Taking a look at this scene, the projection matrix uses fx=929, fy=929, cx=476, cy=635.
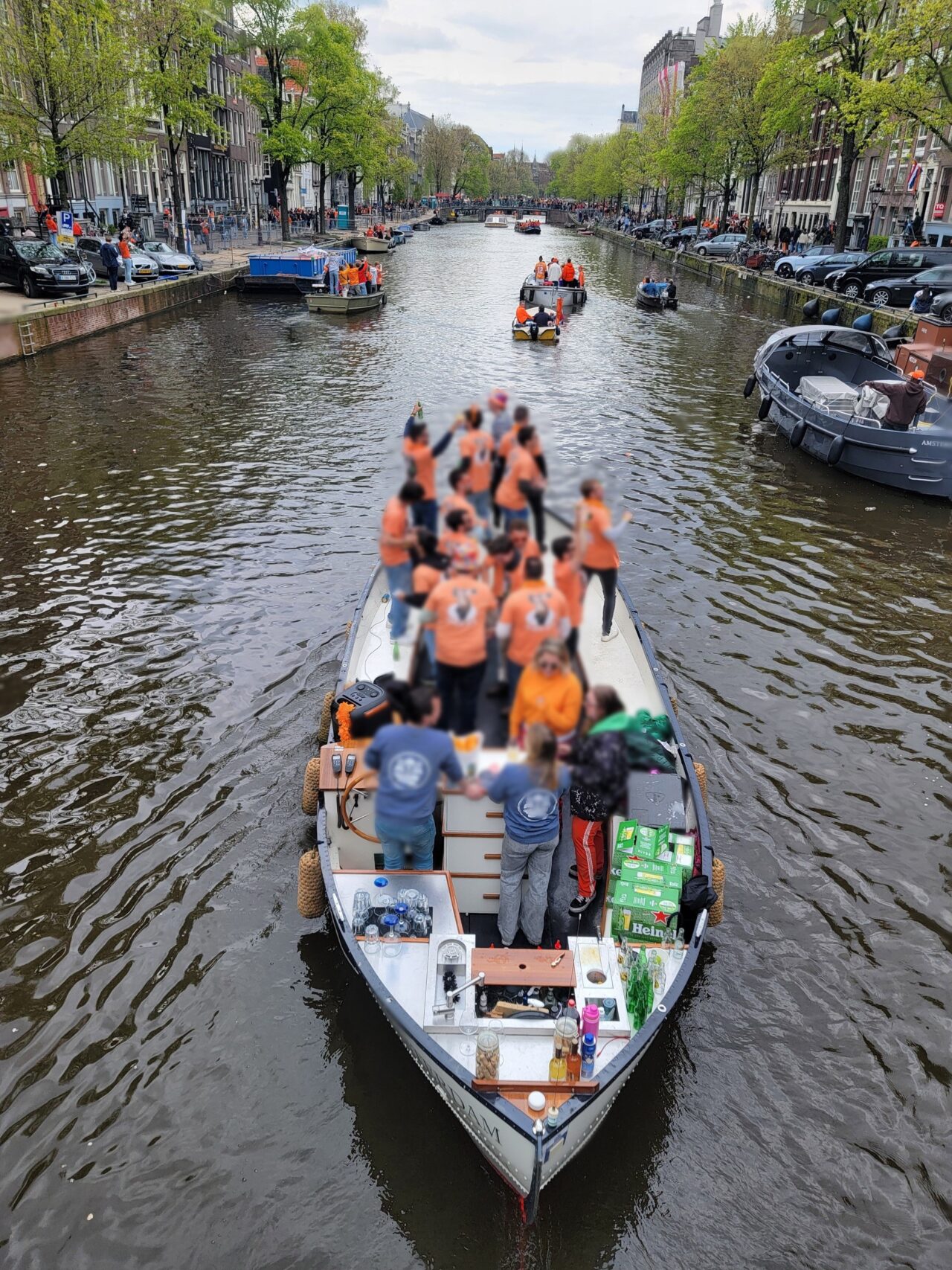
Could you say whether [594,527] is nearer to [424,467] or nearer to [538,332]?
[424,467]

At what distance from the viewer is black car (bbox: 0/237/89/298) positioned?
45562 mm

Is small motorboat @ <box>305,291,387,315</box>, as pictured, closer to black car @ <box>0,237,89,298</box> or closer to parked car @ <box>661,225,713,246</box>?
black car @ <box>0,237,89,298</box>

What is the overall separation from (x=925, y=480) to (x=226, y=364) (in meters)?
30.3

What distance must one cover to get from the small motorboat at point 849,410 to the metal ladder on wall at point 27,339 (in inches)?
1244

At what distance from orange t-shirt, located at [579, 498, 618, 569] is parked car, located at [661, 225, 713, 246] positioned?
10172 cm

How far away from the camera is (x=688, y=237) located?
101812 millimetres

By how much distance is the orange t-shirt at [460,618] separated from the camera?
3.62 metres

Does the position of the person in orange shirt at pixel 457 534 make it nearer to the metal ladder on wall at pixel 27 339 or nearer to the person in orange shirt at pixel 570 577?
the person in orange shirt at pixel 570 577

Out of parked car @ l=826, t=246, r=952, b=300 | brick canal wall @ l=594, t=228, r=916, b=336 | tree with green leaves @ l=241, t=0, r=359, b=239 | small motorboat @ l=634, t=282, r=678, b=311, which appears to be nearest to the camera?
brick canal wall @ l=594, t=228, r=916, b=336

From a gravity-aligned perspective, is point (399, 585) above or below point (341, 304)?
above

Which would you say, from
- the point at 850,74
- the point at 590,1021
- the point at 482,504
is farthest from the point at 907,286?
the point at 482,504

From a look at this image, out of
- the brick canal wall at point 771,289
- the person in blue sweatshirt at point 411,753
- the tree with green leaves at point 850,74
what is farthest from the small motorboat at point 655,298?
the person in blue sweatshirt at point 411,753

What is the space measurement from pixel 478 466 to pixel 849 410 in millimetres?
32165

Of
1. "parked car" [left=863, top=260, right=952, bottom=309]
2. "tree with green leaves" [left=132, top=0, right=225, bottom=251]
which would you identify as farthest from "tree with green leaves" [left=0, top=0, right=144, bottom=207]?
"parked car" [left=863, top=260, right=952, bottom=309]
